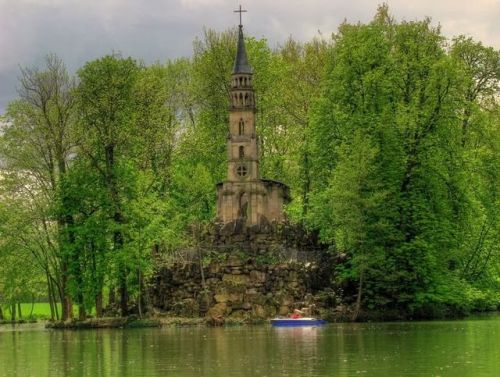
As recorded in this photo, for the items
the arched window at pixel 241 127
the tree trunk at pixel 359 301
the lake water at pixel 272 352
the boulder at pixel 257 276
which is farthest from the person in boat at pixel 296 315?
the arched window at pixel 241 127

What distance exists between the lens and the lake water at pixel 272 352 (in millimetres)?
30125

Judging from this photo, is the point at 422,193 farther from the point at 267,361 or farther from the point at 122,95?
the point at 267,361

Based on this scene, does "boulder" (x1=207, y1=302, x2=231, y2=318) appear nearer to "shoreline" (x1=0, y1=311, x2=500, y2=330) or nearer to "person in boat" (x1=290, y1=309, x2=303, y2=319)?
"shoreline" (x1=0, y1=311, x2=500, y2=330)

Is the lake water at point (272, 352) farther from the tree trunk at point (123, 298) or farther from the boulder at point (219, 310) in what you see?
the tree trunk at point (123, 298)

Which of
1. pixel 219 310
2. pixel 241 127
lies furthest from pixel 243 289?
pixel 241 127

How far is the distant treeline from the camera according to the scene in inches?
2406

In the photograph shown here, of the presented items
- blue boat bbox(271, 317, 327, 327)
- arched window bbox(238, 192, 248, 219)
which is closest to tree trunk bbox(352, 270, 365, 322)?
blue boat bbox(271, 317, 327, 327)

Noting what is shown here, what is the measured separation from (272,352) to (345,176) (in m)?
24.6

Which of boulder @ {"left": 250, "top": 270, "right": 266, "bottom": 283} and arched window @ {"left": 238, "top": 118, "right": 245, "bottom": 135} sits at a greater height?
arched window @ {"left": 238, "top": 118, "right": 245, "bottom": 135}

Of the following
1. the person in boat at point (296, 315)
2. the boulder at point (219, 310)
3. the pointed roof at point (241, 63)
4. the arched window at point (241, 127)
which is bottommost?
the person in boat at point (296, 315)

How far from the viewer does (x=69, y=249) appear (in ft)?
212

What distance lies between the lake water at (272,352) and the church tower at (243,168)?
15663 millimetres

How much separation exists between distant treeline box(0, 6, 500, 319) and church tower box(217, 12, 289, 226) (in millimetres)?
3518

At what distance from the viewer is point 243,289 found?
63188 millimetres
